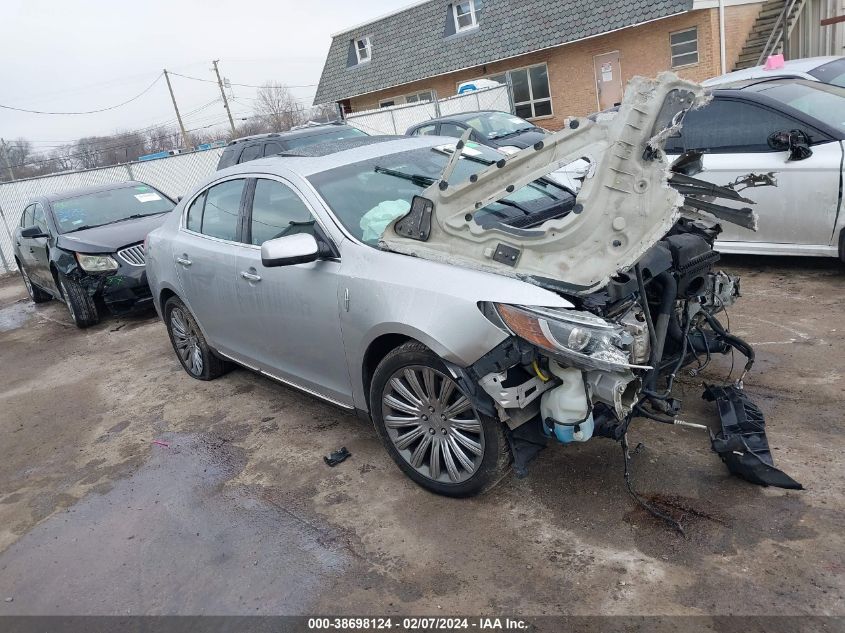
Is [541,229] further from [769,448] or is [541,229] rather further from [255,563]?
[255,563]

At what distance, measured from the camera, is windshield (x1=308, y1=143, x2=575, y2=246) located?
3.61m

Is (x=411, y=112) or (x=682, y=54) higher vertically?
(x=682, y=54)

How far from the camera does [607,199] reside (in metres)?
2.93

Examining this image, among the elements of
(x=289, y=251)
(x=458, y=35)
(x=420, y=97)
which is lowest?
(x=289, y=251)

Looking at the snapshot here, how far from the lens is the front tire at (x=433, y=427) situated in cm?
313

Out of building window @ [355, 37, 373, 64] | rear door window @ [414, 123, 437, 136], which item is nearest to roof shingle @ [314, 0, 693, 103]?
building window @ [355, 37, 373, 64]

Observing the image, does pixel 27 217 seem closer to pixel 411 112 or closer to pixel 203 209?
pixel 203 209

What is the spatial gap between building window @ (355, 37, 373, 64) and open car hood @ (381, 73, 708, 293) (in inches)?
1084

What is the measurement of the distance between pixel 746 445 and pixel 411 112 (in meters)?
17.9

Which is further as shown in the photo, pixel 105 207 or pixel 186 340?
pixel 105 207

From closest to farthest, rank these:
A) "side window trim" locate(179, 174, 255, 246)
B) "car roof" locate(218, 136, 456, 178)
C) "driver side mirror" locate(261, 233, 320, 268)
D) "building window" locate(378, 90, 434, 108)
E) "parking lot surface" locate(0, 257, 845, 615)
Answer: "parking lot surface" locate(0, 257, 845, 615), "driver side mirror" locate(261, 233, 320, 268), "car roof" locate(218, 136, 456, 178), "side window trim" locate(179, 174, 255, 246), "building window" locate(378, 90, 434, 108)

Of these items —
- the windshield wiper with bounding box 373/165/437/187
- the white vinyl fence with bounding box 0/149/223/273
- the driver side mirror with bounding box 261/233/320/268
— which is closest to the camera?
the driver side mirror with bounding box 261/233/320/268

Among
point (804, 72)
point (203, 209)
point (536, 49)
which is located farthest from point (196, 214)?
point (536, 49)

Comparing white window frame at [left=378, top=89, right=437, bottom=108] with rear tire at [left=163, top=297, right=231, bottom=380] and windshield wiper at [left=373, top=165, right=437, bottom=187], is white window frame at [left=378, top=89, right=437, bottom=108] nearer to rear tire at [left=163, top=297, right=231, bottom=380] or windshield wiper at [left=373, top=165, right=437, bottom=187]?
rear tire at [left=163, top=297, right=231, bottom=380]
